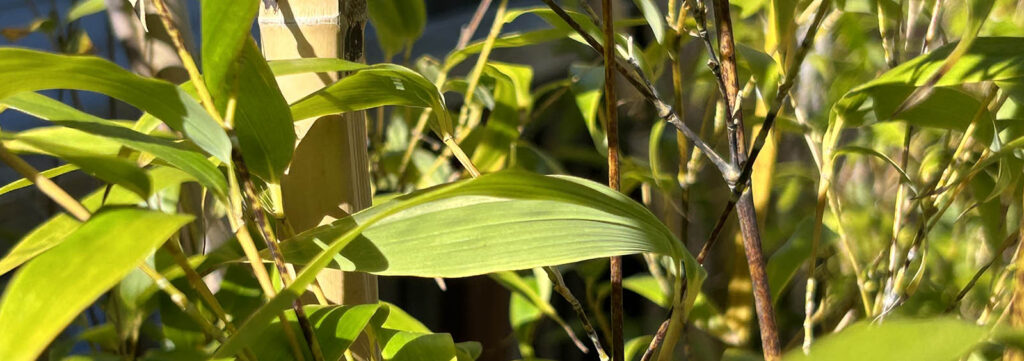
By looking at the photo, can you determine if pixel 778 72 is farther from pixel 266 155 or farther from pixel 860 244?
pixel 860 244

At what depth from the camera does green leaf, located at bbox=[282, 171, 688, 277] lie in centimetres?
21

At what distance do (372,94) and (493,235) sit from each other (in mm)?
68

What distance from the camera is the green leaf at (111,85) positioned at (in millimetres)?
179

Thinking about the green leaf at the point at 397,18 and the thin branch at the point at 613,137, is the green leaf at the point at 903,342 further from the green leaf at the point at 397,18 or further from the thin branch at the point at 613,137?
the green leaf at the point at 397,18

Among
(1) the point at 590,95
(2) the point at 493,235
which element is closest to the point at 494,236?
(2) the point at 493,235

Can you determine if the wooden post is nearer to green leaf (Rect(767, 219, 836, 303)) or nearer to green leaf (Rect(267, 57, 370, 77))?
green leaf (Rect(267, 57, 370, 77))

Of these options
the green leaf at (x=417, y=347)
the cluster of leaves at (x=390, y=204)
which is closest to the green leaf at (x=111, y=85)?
the cluster of leaves at (x=390, y=204)

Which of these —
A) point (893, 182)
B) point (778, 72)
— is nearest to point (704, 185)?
point (893, 182)

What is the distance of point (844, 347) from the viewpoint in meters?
0.15

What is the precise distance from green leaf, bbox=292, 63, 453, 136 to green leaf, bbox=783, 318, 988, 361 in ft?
0.50

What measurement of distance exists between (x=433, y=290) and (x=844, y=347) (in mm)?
859

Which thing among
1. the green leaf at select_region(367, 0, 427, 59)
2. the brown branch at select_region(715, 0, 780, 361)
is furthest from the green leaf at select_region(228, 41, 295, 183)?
the green leaf at select_region(367, 0, 427, 59)

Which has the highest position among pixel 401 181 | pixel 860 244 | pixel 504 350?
pixel 401 181

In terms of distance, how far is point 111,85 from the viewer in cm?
20
